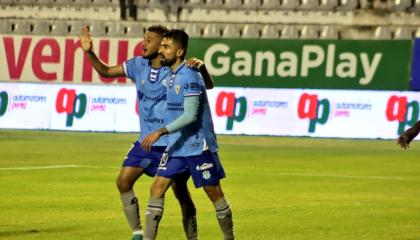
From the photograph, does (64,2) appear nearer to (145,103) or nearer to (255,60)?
(255,60)

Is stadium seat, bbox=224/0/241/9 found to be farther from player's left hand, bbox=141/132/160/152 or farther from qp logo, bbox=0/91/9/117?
player's left hand, bbox=141/132/160/152

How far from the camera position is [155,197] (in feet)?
40.0

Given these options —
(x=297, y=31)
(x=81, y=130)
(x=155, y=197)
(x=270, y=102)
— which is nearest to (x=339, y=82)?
(x=270, y=102)

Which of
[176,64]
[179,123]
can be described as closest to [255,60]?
[176,64]

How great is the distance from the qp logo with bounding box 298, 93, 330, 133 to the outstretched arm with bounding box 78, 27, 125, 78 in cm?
2728

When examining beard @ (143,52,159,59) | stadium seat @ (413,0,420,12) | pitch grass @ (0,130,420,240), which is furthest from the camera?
stadium seat @ (413,0,420,12)

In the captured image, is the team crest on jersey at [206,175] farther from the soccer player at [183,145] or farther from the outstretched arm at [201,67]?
the outstretched arm at [201,67]

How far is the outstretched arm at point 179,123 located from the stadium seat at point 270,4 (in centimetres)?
5896

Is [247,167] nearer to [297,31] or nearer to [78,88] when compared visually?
[78,88]

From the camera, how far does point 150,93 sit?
43.2ft

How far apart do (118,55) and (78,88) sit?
30.2 feet

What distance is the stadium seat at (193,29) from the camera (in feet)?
212

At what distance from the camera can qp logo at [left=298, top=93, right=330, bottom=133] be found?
133 ft

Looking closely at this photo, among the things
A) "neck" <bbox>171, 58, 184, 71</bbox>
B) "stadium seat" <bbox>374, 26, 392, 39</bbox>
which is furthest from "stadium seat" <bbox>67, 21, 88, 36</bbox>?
"neck" <bbox>171, 58, 184, 71</bbox>
